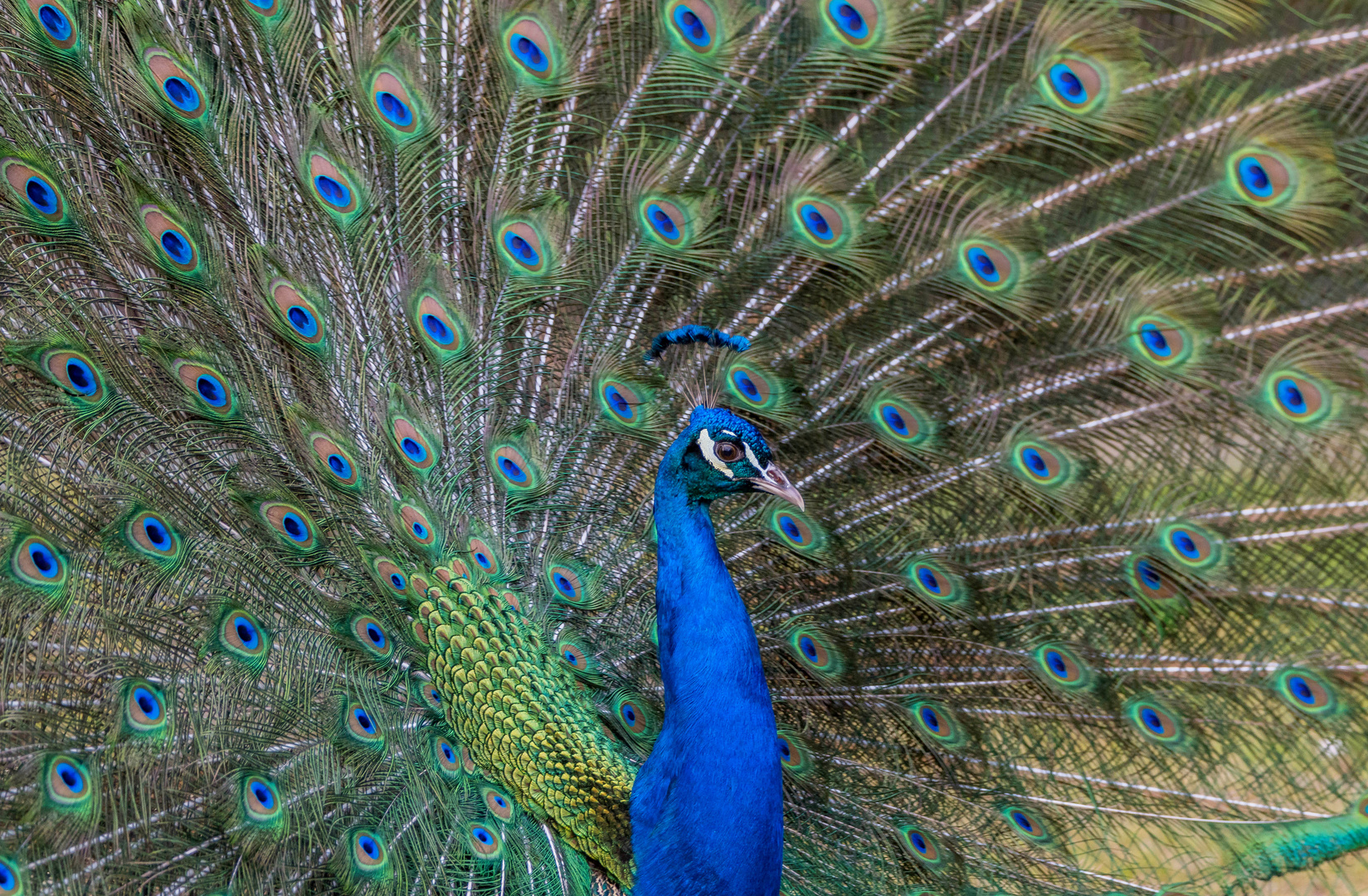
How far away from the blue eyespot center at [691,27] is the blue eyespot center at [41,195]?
3.47ft

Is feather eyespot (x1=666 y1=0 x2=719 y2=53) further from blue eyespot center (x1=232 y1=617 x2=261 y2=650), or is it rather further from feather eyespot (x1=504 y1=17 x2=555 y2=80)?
blue eyespot center (x1=232 y1=617 x2=261 y2=650)

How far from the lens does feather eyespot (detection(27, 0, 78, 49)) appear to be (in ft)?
5.58

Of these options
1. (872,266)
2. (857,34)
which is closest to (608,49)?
(857,34)

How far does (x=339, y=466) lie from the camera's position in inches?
76.5

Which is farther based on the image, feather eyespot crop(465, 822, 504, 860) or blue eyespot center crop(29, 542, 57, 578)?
feather eyespot crop(465, 822, 504, 860)

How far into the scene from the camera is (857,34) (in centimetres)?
155

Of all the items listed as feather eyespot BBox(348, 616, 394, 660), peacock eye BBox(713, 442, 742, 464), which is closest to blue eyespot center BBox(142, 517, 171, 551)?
feather eyespot BBox(348, 616, 394, 660)

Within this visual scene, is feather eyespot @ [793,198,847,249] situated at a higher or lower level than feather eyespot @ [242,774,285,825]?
higher

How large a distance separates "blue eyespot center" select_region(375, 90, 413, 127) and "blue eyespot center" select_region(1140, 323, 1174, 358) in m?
1.23

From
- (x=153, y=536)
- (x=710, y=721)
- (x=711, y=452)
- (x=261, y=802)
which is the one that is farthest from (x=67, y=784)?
(x=711, y=452)

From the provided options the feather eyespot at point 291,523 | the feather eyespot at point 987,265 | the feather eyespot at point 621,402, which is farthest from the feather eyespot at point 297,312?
the feather eyespot at point 987,265

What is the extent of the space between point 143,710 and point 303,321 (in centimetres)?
72

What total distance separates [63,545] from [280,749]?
1.65 feet

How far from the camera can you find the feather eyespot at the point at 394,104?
6.10 ft
